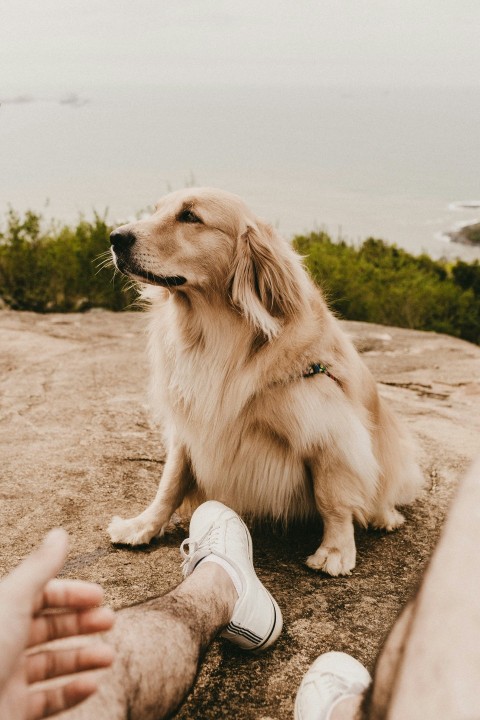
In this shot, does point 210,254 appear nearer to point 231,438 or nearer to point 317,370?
point 317,370

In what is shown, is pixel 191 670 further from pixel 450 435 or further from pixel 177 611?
pixel 450 435

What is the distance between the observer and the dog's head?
2.77 m

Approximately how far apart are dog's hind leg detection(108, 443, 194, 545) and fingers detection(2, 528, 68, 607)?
165 centimetres

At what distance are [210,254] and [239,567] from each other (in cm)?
134

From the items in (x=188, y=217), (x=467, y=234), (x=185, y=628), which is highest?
(x=188, y=217)

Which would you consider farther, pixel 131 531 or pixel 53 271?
pixel 53 271

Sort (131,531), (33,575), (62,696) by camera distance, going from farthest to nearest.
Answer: (131,531) < (62,696) < (33,575)

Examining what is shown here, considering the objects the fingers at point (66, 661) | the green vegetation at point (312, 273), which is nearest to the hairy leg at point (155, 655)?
the fingers at point (66, 661)

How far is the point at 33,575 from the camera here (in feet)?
3.41

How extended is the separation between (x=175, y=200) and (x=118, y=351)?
2.57 metres

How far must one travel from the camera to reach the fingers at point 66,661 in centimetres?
117

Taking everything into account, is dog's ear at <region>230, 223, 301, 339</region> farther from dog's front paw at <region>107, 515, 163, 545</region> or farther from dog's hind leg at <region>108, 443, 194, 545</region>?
dog's front paw at <region>107, 515, 163, 545</region>

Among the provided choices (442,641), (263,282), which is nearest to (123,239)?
(263,282)

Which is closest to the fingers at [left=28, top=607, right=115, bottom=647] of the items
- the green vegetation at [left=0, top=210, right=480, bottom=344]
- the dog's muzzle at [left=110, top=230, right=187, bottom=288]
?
the dog's muzzle at [left=110, top=230, right=187, bottom=288]
